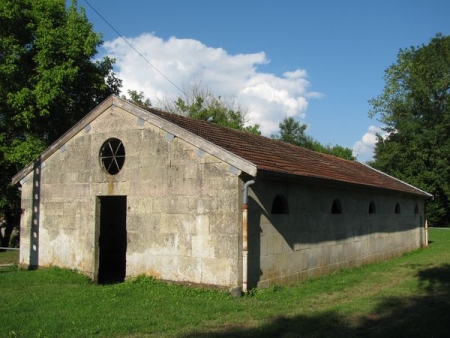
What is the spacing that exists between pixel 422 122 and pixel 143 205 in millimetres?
36627

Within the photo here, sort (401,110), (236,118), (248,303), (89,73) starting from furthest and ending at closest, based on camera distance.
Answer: (401,110) < (236,118) < (89,73) < (248,303)

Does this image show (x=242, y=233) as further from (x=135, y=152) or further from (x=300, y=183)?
(x=135, y=152)

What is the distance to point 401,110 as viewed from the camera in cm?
4462

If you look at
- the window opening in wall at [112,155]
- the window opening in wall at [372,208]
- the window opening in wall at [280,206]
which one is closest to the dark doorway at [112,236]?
the window opening in wall at [112,155]

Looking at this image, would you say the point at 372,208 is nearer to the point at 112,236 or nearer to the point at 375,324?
the point at 112,236

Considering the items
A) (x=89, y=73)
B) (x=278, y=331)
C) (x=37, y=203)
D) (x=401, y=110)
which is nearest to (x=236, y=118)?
(x=401, y=110)

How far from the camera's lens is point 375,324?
7855 mm

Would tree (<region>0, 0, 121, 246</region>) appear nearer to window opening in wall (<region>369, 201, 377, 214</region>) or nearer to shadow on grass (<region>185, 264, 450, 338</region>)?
window opening in wall (<region>369, 201, 377, 214</region>)

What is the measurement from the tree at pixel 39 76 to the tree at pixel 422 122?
29173 mm

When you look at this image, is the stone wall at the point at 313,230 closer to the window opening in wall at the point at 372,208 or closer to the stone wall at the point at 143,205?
the window opening in wall at the point at 372,208

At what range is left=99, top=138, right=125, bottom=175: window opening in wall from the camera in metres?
12.6

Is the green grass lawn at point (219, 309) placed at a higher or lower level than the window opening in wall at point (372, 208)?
lower

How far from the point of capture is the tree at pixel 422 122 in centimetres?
3988

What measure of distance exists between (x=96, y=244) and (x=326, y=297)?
6.32 meters
